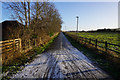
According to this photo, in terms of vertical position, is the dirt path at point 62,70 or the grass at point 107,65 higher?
the grass at point 107,65

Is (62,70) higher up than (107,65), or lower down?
lower down

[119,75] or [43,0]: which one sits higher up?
[43,0]

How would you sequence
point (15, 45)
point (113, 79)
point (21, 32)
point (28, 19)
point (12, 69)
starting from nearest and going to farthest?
point (113, 79), point (12, 69), point (15, 45), point (21, 32), point (28, 19)

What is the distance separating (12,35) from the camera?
6.78 meters

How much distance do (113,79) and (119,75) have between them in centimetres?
47

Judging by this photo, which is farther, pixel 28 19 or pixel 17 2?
pixel 28 19

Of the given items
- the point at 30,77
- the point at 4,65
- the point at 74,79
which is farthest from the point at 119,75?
the point at 4,65

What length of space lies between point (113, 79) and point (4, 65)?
20.4 feet

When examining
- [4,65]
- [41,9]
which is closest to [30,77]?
[4,65]

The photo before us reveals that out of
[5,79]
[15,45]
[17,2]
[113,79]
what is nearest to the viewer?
[113,79]

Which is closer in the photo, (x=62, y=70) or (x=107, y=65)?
(x=62, y=70)

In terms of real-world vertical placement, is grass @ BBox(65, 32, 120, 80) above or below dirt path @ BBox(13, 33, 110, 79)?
above

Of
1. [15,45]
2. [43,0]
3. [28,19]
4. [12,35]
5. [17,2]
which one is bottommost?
[15,45]

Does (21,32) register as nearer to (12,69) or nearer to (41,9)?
(12,69)
